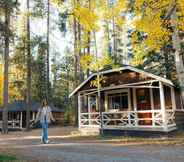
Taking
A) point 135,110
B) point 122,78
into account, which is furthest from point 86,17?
point 135,110

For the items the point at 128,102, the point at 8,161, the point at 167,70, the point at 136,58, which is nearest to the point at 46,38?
the point at 167,70

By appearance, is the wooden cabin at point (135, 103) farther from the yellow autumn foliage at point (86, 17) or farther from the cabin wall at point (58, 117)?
the cabin wall at point (58, 117)

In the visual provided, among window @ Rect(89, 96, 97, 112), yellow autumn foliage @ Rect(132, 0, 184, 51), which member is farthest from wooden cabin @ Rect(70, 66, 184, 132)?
yellow autumn foliage @ Rect(132, 0, 184, 51)

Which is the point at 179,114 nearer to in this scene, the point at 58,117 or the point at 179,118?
the point at 179,118

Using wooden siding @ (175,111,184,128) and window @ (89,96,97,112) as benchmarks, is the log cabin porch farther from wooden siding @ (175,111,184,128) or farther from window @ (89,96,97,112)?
wooden siding @ (175,111,184,128)

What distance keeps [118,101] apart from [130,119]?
2964mm

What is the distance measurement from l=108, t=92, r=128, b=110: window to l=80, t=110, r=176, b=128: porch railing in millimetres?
1248

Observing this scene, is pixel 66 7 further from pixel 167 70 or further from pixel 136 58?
pixel 167 70

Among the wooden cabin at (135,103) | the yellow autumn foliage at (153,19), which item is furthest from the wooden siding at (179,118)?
the yellow autumn foliage at (153,19)

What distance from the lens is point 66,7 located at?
1230 centimetres

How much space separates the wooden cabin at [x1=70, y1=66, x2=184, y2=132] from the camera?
13422 millimetres

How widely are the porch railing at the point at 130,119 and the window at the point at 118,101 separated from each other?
4.10 feet

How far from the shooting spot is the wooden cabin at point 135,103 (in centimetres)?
1342

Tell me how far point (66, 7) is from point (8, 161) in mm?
8099
